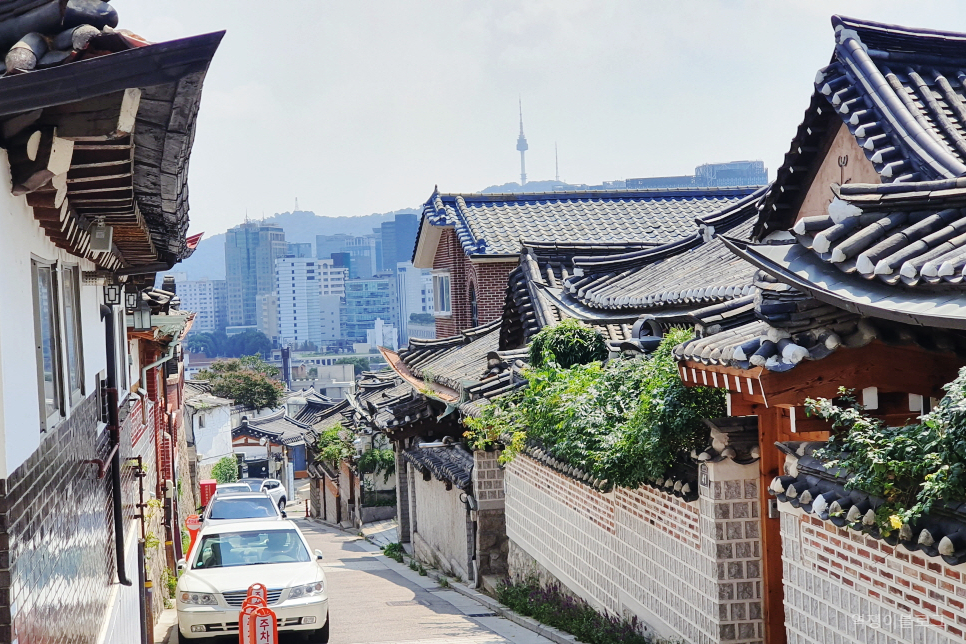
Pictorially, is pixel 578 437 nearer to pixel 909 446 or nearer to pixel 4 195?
pixel 909 446

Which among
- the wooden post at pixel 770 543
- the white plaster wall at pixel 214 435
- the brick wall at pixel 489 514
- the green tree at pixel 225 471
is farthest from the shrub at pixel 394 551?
the green tree at pixel 225 471

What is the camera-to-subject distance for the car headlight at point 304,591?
1247 centimetres

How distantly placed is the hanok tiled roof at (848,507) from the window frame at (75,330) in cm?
492

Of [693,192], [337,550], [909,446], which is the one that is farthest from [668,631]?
[693,192]

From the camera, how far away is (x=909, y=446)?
488 centimetres

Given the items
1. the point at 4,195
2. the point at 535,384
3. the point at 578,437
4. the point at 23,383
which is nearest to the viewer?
the point at 4,195

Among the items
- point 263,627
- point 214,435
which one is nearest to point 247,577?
point 263,627

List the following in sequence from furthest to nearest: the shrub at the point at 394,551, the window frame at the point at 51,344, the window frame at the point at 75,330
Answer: the shrub at the point at 394,551, the window frame at the point at 75,330, the window frame at the point at 51,344

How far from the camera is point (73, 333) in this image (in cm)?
798

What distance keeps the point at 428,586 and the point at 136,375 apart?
650 centimetres

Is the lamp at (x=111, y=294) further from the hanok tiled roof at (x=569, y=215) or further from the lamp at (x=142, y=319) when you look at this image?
the hanok tiled roof at (x=569, y=215)

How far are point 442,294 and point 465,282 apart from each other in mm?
3109

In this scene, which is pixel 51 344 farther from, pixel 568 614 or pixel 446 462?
pixel 446 462

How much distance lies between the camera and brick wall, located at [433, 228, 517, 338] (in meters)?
25.7
